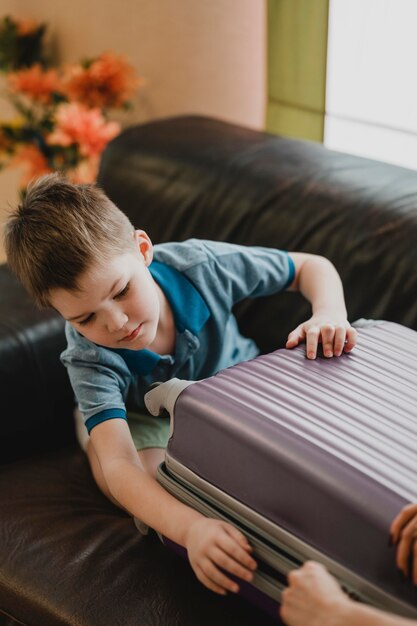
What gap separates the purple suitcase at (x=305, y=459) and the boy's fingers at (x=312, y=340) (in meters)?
0.01

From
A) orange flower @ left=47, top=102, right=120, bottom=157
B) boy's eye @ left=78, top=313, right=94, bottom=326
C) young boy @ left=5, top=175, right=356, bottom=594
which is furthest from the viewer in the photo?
orange flower @ left=47, top=102, right=120, bottom=157

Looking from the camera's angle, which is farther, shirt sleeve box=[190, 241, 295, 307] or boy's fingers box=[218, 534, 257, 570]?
shirt sleeve box=[190, 241, 295, 307]

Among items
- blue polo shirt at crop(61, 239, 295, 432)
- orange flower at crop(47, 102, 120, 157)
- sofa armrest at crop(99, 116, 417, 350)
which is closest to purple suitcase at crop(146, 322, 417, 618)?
blue polo shirt at crop(61, 239, 295, 432)

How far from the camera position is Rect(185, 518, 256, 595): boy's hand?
0.83 m

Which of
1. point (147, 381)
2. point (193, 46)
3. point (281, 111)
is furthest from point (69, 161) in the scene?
point (147, 381)

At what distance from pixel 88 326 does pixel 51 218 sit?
16 centimetres

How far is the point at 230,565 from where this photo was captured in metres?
0.83

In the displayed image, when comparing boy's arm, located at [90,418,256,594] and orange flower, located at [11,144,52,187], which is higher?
boy's arm, located at [90,418,256,594]

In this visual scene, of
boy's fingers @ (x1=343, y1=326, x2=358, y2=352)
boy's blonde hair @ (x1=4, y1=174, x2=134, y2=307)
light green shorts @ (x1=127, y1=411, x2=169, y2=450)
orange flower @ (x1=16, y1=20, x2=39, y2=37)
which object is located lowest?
light green shorts @ (x1=127, y1=411, x2=169, y2=450)

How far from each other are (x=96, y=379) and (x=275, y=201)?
1.81ft

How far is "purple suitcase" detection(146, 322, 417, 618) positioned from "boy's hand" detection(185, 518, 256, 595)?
22 mm

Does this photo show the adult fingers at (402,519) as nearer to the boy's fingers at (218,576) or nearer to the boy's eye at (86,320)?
the boy's fingers at (218,576)

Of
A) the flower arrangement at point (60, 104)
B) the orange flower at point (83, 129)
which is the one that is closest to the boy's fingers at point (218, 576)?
the flower arrangement at point (60, 104)

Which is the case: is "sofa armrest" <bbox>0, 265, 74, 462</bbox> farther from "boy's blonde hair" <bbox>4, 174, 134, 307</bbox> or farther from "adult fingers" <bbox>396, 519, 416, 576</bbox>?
"adult fingers" <bbox>396, 519, 416, 576</bbox>
